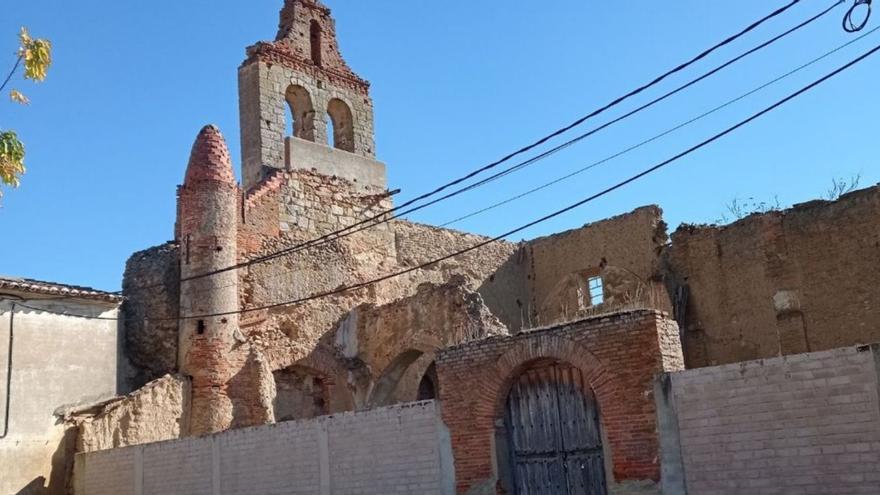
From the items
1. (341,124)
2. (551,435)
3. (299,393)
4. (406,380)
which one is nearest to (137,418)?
(299,393)

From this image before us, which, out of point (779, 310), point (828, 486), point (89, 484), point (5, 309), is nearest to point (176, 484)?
point (89, 484)

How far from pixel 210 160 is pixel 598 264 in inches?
407

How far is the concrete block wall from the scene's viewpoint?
35.5 feet

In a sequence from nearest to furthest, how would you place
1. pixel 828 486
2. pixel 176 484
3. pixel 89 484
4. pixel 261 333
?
pixel 828 486 < pixel 176 484 < pixel 89 484 < pixel 261 333

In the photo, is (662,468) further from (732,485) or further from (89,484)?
(89,484)

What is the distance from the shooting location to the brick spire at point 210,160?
17.5m

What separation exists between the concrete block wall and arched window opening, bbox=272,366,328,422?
4.64 metres

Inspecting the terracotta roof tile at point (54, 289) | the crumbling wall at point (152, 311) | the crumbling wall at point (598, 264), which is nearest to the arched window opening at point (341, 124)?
the crumbling wall at point (152, 311)

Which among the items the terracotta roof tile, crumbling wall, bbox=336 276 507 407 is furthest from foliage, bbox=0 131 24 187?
crumbling wall, bbox=336 276 507 407

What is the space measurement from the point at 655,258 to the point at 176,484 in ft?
41.1

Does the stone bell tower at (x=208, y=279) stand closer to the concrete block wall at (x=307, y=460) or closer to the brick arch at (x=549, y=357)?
the concrete block wall at (x=307, y=460)

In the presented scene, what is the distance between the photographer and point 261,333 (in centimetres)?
1798

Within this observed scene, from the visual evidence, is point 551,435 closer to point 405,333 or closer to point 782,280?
point 405,333

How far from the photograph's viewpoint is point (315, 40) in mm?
22672
